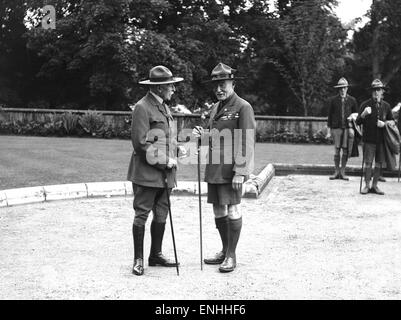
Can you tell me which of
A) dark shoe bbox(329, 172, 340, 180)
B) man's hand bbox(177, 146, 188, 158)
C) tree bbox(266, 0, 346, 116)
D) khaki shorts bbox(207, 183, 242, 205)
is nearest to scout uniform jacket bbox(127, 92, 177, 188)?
man's hand bbox(177, 146, 188, 158)

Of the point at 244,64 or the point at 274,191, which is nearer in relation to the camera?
the point at 274,191

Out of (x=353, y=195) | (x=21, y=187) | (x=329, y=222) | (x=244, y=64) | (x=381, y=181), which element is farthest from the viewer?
(x=244, y=64)

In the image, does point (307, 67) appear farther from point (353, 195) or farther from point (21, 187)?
point (21, 187)

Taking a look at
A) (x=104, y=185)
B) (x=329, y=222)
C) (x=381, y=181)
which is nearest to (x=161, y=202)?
(x=329, y=222)

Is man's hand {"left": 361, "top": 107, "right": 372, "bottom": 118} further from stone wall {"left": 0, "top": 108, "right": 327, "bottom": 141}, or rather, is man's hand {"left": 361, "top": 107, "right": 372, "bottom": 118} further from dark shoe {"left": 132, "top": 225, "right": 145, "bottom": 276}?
stone wall {"left": 0, "top": 108, "right": 327, "bottom": 141}

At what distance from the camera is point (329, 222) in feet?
26.4

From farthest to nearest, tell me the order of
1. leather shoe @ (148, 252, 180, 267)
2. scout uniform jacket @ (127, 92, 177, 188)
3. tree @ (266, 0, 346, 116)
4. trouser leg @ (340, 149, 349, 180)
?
tree @ (266, 0, 346, 116), trouser leg @ (340, 149, 349, 180), leather shoe @ (148, 252, 180, 267), scout uniform jacket @ (127, 92, 177, 188)

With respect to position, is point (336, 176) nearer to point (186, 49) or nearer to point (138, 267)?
point (138, 267)

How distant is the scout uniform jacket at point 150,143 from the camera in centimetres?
556

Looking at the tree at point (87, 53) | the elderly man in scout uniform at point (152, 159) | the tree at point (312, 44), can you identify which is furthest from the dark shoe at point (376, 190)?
the tree at point (312, 44)

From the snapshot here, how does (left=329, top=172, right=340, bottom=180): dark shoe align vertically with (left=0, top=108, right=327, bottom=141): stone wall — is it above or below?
below

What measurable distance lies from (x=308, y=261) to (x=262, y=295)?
1260mm

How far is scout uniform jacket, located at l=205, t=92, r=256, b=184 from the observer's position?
576cm

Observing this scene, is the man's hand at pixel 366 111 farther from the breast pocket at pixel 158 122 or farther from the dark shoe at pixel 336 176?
the breast pocket at pixel 158 122
